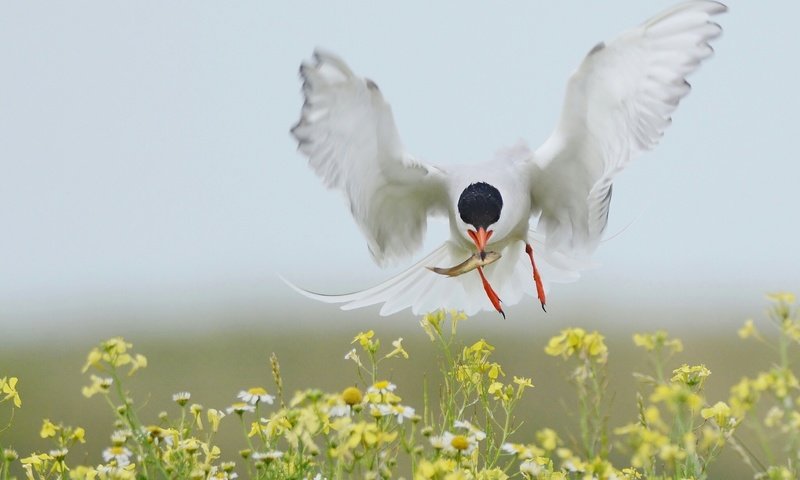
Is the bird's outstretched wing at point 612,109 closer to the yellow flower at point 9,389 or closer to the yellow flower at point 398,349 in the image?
the yellow flower at point 398,349

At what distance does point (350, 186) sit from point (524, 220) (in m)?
0.71

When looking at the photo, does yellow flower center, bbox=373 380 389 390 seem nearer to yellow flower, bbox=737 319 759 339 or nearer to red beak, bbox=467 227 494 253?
yellow flower, bbox=737 319 759 339

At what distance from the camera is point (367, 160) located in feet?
16.0

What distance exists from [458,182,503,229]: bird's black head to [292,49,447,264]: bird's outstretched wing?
35 cm

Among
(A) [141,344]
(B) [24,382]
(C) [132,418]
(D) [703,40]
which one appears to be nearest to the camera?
(C) [132,418]

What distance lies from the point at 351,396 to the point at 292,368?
25.6 ft

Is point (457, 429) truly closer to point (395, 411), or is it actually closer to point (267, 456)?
point (395, 411)

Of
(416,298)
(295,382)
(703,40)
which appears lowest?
(295,382)

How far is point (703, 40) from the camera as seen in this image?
4.25m

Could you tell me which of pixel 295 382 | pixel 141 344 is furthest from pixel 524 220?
pixel 141 344

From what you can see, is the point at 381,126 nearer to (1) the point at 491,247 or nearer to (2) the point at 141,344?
(1) the point at 491,247

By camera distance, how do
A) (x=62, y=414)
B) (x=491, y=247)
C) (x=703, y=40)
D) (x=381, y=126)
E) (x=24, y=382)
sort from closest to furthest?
(x=703, y=40) → (x=381, y=126) → (x=491, y=247) → (x=62, y=414) → (x=24, y=382)

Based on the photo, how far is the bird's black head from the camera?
460cm

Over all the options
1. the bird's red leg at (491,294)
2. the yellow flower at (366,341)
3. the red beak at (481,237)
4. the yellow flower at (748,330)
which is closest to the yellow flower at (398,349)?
the yellow flower at (366,341)
